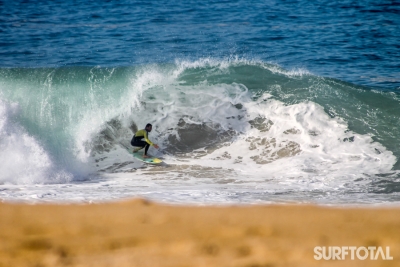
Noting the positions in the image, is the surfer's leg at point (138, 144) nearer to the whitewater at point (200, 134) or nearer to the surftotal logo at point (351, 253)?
the whitewater at point (200, 134)

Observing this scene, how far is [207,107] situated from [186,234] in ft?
30.0

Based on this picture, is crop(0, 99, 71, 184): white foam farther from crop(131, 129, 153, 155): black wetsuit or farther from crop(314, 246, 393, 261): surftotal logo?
crop(314, 246, 393, 261): surftotal logo

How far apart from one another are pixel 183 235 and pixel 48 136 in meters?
8.09

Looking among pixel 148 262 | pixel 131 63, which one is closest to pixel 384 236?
pixel 148 262

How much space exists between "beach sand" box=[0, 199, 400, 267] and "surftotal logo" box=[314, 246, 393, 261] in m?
0.04

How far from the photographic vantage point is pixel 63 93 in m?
13.1

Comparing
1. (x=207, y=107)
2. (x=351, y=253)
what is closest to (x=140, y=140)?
(x=207, y=107)

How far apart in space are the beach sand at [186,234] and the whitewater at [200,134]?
318 centimetres

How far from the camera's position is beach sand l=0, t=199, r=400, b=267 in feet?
10.5

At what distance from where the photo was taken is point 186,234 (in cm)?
351

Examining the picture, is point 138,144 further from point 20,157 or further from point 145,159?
point 20,157

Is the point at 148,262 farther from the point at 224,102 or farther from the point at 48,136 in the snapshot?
the point at 224,102

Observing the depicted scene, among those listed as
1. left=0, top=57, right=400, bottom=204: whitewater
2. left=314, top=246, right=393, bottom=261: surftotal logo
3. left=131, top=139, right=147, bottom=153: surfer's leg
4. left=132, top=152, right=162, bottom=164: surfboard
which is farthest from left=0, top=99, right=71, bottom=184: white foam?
left=314, top=246, right=393, bottom=261: surftotal logo

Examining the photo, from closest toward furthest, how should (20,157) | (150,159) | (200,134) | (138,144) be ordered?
(20,157) → (150,159) → (138,144) → (200,134)
